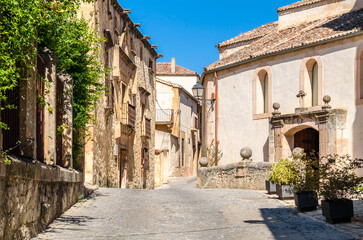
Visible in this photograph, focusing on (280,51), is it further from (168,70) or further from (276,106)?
(168,70)

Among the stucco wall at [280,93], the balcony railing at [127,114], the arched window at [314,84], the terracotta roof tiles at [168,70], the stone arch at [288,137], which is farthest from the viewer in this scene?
the terracotta roof tiles at [168,70]

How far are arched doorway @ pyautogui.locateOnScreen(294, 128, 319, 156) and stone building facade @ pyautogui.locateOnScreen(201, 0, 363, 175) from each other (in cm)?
4

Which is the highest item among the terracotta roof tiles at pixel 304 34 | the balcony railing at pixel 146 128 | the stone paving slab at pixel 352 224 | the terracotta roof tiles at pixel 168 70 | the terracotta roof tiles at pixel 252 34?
the terracotta roof tiles at pixel 168 70

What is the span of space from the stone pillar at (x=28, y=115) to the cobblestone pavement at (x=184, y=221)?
53.3 inches

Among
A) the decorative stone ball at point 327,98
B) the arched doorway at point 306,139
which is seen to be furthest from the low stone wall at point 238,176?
Answer: the arched doorway at point 306,139

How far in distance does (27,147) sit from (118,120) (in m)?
17.0

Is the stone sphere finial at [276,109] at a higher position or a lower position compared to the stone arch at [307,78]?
lower

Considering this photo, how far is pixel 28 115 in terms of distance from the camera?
837cm

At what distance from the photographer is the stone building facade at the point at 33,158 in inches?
285

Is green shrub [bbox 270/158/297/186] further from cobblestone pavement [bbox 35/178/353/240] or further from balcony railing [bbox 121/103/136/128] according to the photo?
balcony railing [bbox 121/103/136/128]

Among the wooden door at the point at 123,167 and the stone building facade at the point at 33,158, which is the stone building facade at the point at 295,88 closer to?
the wooden door at the point at 123,167

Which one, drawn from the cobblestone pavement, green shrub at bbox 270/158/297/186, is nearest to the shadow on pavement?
the cobblestone pavement

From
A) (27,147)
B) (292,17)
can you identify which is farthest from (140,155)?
(27,147)

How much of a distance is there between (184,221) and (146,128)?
21845 millimetres
